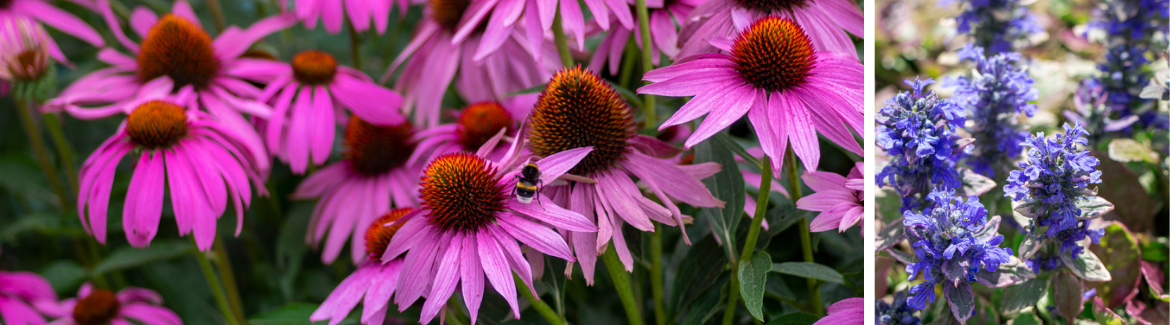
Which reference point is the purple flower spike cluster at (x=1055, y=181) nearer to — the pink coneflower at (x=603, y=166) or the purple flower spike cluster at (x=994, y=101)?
the purple flower spike cluster at (x=994, y=101)

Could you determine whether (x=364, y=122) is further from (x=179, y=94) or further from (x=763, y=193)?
(x=763, y=193)

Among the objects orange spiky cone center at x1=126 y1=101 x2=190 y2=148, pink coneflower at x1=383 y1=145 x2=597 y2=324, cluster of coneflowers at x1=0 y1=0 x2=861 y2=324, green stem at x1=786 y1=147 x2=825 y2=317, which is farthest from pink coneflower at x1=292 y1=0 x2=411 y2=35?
green stem at x1=786 y1=147 x2=825 y2=317

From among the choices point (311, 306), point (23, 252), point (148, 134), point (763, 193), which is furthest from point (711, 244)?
point (23, 252)

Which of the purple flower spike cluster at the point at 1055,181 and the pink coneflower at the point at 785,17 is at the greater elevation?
the pink coneflower at the point at 785,17

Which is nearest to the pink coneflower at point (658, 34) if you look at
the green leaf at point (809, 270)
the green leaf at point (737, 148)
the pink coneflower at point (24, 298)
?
the green leaf at point (737, 148)

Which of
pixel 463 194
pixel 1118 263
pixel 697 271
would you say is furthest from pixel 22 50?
pixel 1118 263

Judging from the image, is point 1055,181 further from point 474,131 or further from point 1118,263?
point 474,131

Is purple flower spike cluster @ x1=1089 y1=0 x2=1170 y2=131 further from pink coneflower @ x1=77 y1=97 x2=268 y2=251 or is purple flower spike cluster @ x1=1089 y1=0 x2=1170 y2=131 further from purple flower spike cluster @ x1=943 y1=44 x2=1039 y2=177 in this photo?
pink coneflower @ x1=77 y1=97 x2=268 y2=251
